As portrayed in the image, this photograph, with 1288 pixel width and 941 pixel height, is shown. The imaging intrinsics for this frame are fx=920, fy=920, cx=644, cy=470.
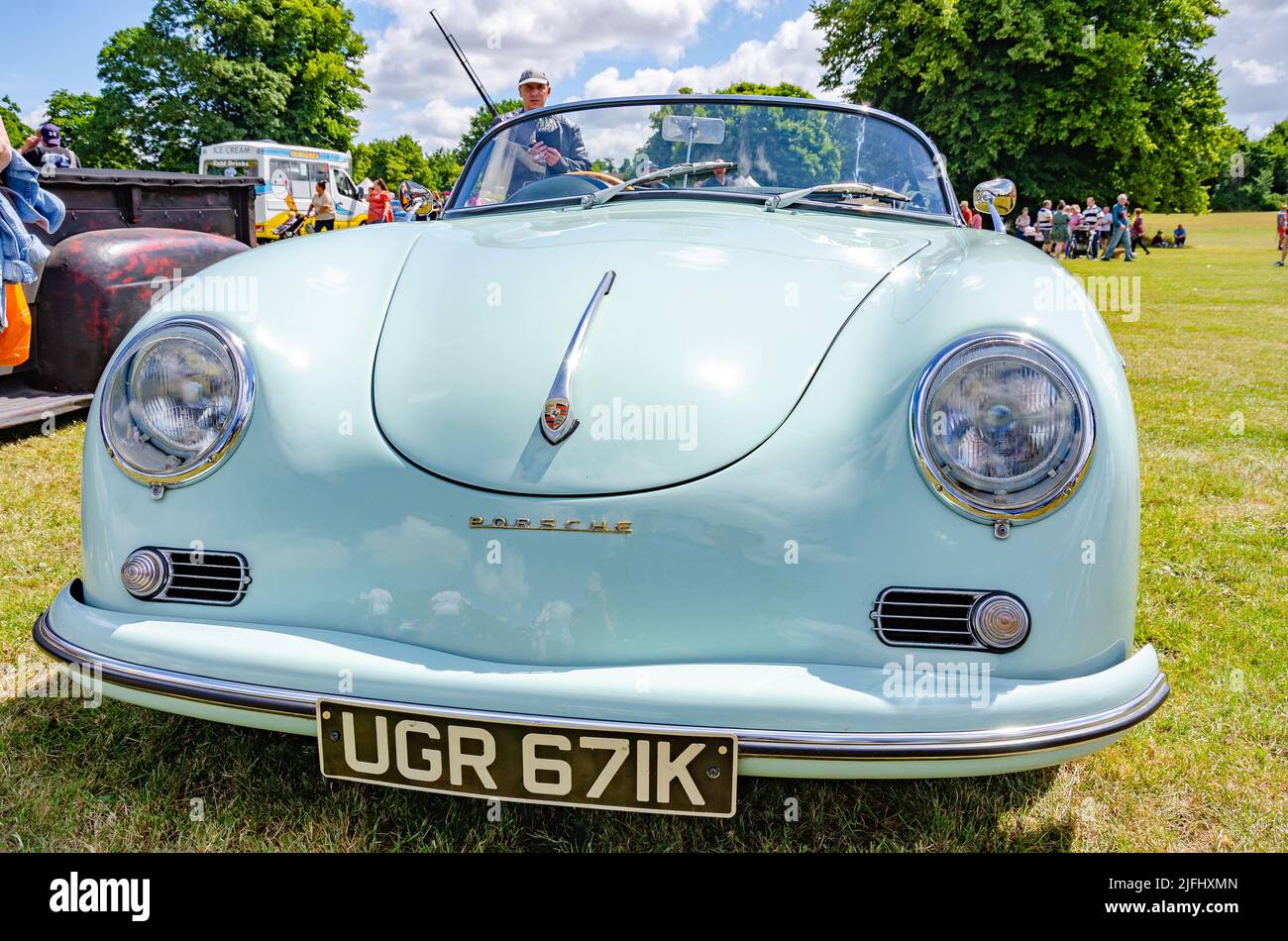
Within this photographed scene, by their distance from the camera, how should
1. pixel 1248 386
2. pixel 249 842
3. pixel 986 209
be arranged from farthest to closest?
pixel 1248 386
pixel 986 209
pixel 249 842

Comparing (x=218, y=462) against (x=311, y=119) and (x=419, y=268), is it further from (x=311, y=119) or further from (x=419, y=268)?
(x=311, y=119)

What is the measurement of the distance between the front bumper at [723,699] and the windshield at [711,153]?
1750 millimetres

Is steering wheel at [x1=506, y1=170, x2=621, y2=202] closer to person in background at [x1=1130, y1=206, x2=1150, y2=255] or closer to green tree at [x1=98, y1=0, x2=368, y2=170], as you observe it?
person in background at [x1=1130, y1=206, x2=1150, y2=255]

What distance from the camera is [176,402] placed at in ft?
5.93

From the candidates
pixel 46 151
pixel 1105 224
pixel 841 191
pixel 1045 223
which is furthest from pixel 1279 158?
pixel 841 191

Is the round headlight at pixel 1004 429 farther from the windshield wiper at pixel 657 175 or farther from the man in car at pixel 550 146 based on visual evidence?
the man in car at pixel 550 146

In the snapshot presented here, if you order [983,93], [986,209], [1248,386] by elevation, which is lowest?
[1248,386]

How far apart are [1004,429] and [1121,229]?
28.5m

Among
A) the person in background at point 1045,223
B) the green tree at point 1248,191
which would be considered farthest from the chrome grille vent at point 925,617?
the green tree at point 1248,191

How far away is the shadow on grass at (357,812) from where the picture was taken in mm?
1901

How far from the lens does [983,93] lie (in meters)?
27.2

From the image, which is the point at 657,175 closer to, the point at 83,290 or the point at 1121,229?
the point at 83,290
